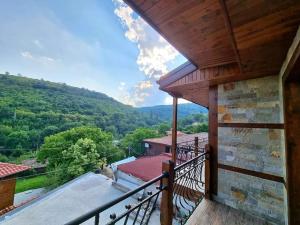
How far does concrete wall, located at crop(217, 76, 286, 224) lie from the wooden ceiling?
686 millimetres

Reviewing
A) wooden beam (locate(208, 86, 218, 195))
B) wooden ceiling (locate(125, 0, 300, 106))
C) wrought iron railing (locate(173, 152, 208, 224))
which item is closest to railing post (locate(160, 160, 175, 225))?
wrought iron railing (locate(173, 152, 208, 224))

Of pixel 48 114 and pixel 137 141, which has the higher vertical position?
pixel 48 114

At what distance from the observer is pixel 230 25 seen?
1.35 meters

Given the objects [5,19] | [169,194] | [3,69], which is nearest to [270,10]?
[169,194]

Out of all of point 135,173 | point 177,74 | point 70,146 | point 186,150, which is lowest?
point 70,146

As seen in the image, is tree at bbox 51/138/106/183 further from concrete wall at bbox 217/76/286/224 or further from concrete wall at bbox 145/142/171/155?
concrete wall at bbox 217/76/286/224

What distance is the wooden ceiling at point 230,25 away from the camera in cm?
117

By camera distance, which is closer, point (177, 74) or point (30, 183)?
point (177, 74)

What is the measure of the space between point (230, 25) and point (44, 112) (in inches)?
1180

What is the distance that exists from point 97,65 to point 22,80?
1404cm

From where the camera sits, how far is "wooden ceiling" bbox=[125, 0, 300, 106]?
1172 mm

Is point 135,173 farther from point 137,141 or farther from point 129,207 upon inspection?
point 137,141

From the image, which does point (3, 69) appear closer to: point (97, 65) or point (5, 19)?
point (5, 19)

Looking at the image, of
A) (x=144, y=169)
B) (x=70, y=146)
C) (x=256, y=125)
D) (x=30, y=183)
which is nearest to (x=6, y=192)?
(x=144, y=169)
